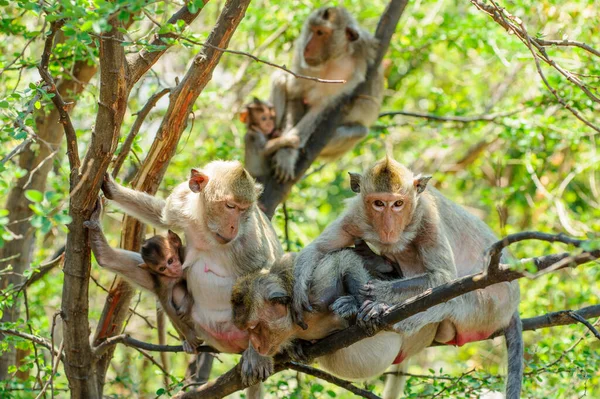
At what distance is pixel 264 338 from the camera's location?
4.58m

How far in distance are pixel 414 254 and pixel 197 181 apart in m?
1.67

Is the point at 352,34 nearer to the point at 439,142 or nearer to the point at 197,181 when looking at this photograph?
the point at 439,142

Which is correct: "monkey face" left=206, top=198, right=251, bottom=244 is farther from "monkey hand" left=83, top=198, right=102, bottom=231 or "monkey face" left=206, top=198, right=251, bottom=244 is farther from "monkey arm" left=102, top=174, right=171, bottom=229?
"monkey hand" left=83, top=198, right=102, bottom=231

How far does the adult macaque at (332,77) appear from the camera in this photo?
909 cm

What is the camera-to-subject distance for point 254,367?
470 cm

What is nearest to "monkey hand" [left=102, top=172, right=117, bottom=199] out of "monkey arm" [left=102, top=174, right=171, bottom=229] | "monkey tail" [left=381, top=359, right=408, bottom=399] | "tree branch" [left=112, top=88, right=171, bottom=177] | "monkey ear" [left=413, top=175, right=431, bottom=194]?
"monkey arm" [left=102, top=174, right=171, bottom=229]

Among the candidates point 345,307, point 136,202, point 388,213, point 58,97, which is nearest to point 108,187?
point 136,202

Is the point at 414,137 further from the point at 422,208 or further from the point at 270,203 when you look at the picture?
the point at 422,208

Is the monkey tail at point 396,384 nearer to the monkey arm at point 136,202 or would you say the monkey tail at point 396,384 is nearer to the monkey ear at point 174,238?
the monkey ear at point 174,238

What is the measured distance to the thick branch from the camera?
7805 mm

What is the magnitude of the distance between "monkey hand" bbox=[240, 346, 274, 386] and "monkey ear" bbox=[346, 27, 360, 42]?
5.43 m

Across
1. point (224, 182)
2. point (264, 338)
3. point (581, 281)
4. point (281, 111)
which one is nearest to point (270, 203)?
point (281, 111)

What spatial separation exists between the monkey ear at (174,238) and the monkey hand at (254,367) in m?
1.13

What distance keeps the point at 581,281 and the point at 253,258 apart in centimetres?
585
